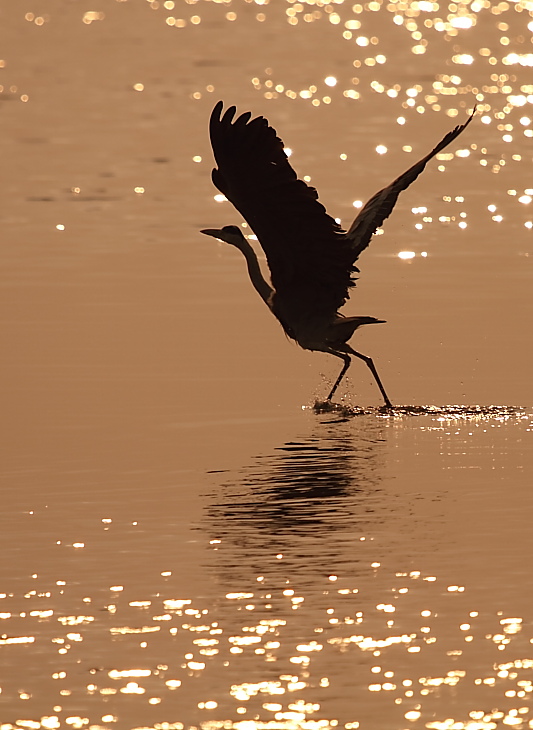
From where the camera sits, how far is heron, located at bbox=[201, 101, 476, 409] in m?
14.4

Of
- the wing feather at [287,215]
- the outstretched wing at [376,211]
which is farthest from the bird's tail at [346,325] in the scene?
the outstretched wing at [376,211]

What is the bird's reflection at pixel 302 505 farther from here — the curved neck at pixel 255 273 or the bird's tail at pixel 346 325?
the curved neck at pixel 255 273

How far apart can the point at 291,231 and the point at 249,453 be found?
178cm

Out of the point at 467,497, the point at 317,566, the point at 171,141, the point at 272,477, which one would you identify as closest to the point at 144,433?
the point at 272,477

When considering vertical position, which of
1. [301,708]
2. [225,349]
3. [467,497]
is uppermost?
[225,349]

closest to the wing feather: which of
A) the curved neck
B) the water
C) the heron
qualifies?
the heron

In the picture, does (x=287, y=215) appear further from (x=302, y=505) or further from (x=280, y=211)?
(x=302, y=505)

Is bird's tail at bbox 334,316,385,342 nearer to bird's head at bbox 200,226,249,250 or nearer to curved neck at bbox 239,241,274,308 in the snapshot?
curved neck at bbox 239,241,274,308

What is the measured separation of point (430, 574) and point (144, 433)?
421 centimetres

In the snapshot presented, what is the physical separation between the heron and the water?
2.13 feet

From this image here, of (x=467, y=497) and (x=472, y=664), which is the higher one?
(x=467, y=497)

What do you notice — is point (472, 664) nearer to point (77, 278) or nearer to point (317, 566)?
point (317, 566)

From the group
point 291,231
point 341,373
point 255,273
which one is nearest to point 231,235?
point 255,273

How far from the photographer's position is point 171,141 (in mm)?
31531
